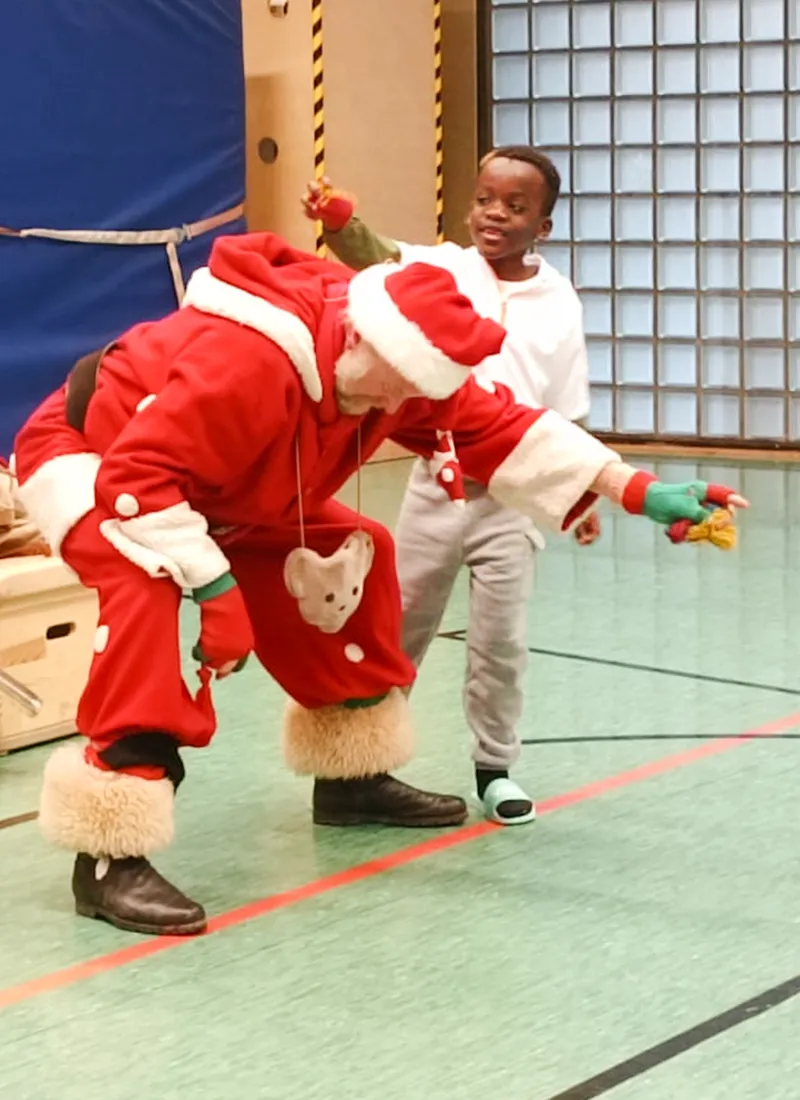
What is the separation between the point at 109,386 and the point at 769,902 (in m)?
1.21

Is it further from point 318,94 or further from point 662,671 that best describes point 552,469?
point 318,94

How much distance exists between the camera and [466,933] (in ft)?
8.38

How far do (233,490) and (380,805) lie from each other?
0.71 metres

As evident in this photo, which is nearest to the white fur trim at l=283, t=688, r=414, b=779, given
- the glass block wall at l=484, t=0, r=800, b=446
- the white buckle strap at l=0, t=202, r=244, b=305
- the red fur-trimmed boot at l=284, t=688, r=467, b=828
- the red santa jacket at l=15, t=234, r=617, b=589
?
the red fur-trimmed boot at l=284, t=688, r=467, b=828

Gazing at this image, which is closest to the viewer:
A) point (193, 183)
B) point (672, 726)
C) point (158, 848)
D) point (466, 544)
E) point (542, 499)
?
point (158, 848)

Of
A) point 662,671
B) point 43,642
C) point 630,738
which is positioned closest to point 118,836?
point 43,642

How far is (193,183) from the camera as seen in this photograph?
22.7ft

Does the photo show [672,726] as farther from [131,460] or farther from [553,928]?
[131,460]

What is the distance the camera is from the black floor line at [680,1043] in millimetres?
2057

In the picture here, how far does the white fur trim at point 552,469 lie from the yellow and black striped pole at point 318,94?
4.71m

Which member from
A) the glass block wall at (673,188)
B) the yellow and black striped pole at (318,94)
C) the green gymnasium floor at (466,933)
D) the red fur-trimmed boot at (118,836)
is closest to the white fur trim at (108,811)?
the red fur-trimmed boot at (118,836)

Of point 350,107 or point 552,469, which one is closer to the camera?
point 552,469

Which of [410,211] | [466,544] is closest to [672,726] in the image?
[466,544]

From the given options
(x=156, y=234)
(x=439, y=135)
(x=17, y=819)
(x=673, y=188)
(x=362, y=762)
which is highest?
(x=439, y=135)
